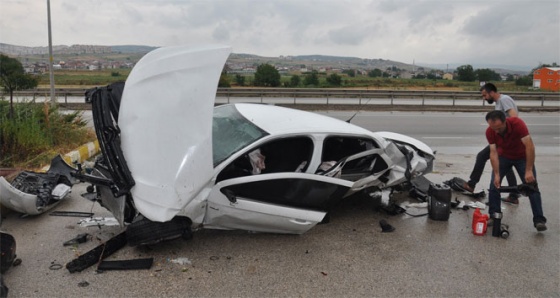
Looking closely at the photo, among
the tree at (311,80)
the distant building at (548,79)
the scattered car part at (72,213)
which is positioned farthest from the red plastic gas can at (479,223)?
the tree at (311,80)

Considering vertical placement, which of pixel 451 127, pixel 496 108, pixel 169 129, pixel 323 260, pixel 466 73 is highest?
pixel 466 73

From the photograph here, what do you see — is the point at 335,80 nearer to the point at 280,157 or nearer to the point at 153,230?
the point at 280,157

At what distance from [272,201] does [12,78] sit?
7263mm

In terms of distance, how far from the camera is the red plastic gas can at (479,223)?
5.15m

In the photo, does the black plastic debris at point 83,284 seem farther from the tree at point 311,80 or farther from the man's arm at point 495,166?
the tree at point 311,80

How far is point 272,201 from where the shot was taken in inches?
176

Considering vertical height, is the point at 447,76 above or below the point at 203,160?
above

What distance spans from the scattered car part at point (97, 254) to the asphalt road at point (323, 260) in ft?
0.20

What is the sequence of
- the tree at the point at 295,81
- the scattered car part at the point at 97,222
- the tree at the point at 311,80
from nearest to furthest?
the scattered car part at the point at 97,222, the tree at the point at 295,81, the tree at the point at 311,80

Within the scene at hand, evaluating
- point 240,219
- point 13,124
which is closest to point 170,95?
point 240,219

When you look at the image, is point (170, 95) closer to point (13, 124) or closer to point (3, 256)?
point (3, 256)

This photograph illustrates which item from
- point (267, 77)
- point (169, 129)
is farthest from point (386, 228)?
point (267, 77)

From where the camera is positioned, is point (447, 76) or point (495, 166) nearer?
point (495, 166)

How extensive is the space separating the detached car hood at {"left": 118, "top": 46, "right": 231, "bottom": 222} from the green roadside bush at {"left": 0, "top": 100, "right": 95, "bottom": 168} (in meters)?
3.94
